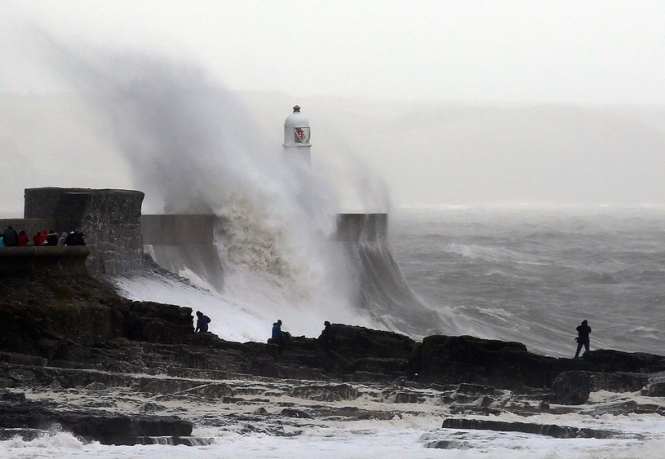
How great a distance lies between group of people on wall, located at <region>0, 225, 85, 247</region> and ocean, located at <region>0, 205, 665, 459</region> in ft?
4.87

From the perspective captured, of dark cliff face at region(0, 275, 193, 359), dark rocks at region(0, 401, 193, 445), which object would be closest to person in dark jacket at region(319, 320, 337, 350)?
dark cliff face at region(0, 275, 193, 359)

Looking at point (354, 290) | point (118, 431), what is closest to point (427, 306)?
point (354, 290)

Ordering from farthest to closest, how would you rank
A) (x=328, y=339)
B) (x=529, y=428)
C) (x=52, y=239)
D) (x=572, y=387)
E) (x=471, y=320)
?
(x=471, y=320), (x=328, y=339), (x=52, y=239), (x=572, y=387), (x=529, y=428)

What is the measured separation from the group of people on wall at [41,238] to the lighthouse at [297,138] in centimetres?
1025

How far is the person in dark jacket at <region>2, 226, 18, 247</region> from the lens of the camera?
45.7 ft

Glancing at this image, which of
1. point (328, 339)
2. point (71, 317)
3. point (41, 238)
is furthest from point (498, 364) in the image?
point (41, 238)

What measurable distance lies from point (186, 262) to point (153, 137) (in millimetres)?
3474

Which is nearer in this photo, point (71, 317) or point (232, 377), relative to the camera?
point (232, 377)

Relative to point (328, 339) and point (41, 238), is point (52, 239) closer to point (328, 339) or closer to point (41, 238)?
point (41, 238)

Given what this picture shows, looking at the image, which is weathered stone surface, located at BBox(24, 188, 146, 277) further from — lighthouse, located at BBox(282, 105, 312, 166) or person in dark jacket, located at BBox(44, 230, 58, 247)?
lighthouse, located at BBox(282, 105, 312, 166)

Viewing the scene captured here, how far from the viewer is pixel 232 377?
13023 millimetres

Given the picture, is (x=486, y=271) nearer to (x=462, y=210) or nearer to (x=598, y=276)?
(x=598, y=276)

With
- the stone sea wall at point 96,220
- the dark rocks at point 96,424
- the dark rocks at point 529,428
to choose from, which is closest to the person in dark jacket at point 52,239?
the stone sea wall at point 96,220

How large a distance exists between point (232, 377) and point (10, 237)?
3044 millimetres
